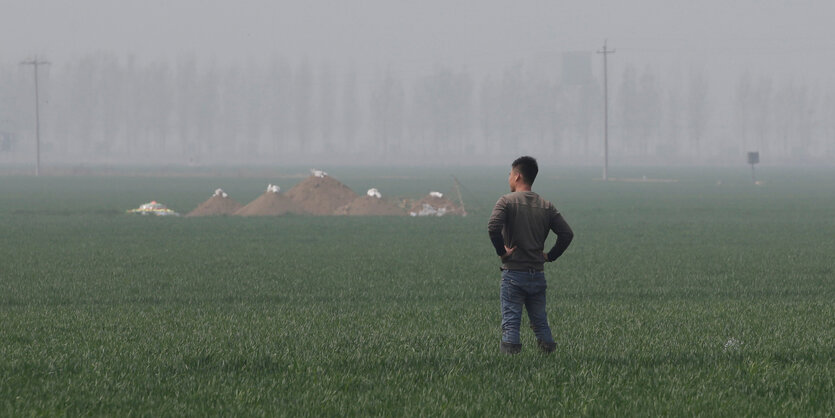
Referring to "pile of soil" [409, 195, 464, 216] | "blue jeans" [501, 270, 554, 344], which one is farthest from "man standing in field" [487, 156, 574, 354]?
"pile of soil" [409, 195, 464, 216]

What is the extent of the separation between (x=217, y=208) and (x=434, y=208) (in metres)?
9.46

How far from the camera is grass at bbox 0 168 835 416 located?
9.12m

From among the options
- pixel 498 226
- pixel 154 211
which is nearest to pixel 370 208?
pixel 154 211

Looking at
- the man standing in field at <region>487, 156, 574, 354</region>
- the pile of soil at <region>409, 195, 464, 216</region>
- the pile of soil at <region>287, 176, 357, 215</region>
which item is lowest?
the pile of soil at <region>409, 195, 464, 216</region>

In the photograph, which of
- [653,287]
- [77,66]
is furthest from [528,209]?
[77,66]

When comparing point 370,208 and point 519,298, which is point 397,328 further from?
point 370,208

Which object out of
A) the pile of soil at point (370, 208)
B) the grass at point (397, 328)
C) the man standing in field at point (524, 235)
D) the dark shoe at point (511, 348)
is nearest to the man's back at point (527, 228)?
the man standing in field at point (524, 235)

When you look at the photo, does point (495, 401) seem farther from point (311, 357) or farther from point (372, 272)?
point (372, 272)

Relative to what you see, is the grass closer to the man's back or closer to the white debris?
the man's back

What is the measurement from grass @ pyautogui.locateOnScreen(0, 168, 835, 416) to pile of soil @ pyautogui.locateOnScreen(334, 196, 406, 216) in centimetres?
1403

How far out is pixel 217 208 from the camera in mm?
43844

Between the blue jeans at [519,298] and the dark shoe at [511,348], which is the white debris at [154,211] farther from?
the blue jeans at [519,298]

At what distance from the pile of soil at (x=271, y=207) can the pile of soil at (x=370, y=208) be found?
2.06 metres

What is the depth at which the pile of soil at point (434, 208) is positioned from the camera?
4422 centimetres
